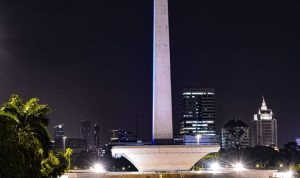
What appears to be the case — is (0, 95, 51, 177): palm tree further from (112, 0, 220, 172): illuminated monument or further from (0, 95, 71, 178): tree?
(112, 0, 220, 172): illuminated monument

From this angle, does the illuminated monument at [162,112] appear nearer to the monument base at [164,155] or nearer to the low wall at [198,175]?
the monument base at [164,155]

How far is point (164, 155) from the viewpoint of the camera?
58062mm

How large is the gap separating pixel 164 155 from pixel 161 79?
6.40 meters

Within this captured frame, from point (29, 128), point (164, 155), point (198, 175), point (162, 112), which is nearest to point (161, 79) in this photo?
point (162, 112)

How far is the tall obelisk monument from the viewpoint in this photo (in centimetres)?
5862

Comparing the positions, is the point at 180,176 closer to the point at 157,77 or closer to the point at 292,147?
the point at 157,77

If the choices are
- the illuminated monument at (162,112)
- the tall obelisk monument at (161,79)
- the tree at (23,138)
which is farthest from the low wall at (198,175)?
the tall obelisk monument at (161,79)

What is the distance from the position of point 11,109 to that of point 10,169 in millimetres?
4493

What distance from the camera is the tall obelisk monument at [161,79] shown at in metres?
58.6

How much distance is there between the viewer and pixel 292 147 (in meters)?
169

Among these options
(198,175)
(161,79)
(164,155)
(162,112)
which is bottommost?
(198,175)

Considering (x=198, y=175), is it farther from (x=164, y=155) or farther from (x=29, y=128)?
(x=29, y=128)

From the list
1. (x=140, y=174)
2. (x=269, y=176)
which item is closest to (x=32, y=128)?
(x=140, y=174)

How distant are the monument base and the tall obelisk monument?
60.5 inches
